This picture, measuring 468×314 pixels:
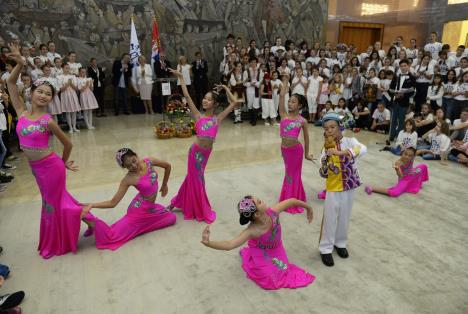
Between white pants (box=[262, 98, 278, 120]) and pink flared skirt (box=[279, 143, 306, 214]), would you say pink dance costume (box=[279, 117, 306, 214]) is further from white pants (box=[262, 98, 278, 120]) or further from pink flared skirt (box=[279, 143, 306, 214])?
white pants (box=[262, 98, 278, 120])

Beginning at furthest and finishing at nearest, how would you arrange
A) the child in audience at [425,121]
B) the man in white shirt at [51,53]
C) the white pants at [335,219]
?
the man in white shirt at [51,53] → the child in audience at [425,121] → the white pants at [335,219]

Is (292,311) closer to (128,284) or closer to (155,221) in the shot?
(128,284)

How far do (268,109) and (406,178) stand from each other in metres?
5.49

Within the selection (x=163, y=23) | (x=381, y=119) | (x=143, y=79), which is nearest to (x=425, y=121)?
(x=381, y=119)

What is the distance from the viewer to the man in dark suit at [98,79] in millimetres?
10875

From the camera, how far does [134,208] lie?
4.12 m

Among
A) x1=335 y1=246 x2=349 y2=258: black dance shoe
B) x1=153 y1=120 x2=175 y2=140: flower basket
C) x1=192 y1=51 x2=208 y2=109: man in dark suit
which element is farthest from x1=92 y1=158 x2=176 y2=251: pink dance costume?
x1=192 y1=51 x2=208 y2=109: man in dark suit

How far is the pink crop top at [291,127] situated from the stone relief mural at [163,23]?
9409 millimetres

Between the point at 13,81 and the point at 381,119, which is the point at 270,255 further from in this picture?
the point at 381,119

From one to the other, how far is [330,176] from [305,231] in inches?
44.4

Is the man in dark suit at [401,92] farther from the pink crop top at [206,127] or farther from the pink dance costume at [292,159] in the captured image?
the pink crop top at [206,127]

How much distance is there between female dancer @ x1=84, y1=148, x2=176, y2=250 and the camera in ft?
12.4

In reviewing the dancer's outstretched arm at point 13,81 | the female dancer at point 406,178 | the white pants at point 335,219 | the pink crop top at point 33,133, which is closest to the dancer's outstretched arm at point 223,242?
the white pants at point 335,219

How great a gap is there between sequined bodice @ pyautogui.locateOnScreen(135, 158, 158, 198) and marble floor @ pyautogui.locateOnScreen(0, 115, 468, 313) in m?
0.58
